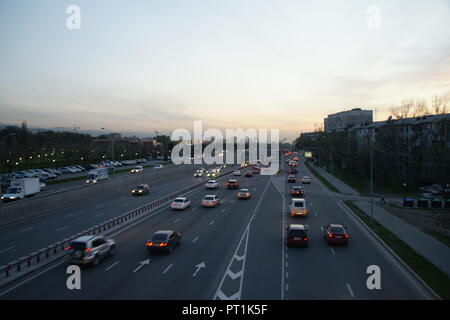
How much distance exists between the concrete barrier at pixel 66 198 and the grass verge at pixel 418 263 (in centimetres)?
2610

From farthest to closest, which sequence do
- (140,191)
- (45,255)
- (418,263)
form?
(140,191) < (45,255) < (418,263)

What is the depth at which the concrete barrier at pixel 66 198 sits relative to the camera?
82.0 feet

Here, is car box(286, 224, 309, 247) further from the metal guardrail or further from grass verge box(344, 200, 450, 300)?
the metal guardrail

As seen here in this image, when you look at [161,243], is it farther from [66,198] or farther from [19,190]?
[19,190]

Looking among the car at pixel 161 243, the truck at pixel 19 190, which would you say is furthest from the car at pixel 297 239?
the truck at pixel 19 190

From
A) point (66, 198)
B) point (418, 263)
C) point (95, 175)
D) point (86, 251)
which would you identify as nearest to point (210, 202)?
point (66, 198)

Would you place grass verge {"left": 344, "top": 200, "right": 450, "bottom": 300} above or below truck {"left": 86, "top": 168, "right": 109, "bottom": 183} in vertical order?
below

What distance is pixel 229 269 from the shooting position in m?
14.9

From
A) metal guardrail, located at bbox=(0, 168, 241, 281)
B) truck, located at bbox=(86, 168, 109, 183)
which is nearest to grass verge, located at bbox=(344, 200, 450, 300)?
metal guardrail, located at bbox=(0, 168, 241, 281)

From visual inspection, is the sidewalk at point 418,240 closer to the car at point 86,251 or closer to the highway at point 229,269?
the highway at point 229,269

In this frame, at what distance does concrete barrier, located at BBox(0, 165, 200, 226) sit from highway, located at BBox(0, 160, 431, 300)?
1611 millimetres

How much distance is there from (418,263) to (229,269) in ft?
30.4

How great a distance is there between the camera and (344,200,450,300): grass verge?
13192 mm

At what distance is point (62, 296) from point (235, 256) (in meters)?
8.08
